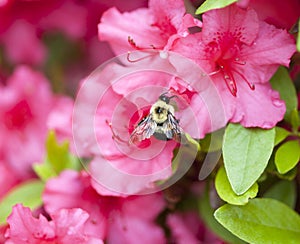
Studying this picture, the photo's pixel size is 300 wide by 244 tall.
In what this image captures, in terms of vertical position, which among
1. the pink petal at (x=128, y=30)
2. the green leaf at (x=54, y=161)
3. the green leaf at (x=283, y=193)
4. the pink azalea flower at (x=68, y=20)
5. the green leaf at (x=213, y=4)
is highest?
the green leaf at (x=213, y=4)

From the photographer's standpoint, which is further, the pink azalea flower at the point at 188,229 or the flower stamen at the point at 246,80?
the pink azalea flower at the point at 188,229

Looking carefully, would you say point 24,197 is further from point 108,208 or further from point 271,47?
point 271,47

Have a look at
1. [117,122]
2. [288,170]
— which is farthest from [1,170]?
[288,170]

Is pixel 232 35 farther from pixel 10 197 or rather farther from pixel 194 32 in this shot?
pixel 10 197

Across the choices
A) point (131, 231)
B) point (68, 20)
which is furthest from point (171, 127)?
point (68, 20)

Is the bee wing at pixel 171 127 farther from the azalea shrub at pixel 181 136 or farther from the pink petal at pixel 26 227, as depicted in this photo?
the pink petal at pixel 26 227

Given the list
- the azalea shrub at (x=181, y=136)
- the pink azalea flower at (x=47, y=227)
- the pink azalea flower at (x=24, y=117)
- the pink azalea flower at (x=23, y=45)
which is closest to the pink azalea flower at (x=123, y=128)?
the azalea shrub at (x=181, y=136)

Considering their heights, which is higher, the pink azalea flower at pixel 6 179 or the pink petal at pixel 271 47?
the pink petal at pixel 271 47
